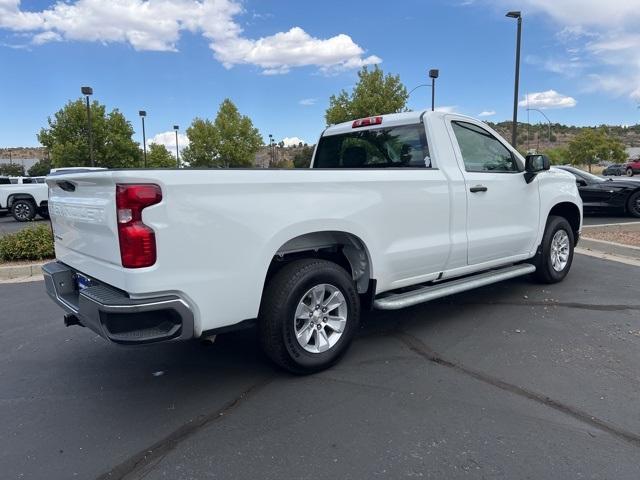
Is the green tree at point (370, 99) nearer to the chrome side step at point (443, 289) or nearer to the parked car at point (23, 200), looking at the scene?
the parked car at point (23, 200)

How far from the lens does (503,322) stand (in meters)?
4.70

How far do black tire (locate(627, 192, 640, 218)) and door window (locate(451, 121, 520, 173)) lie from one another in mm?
9541

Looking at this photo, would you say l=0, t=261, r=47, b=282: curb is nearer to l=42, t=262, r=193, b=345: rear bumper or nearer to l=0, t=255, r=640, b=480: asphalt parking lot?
l=0, t=255, r=640, b=480: asphalt parking lot

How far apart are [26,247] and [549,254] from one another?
25.2 ft

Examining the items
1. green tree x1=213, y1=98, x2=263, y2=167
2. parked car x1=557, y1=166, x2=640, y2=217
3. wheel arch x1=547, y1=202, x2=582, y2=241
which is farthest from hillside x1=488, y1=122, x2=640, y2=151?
wheel arch x1=547, y1=202, x2=582, y2=241

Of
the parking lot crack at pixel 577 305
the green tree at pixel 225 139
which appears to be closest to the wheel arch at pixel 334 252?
the parking lot crack at pixel 577 305

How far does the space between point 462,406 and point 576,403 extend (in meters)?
0.73

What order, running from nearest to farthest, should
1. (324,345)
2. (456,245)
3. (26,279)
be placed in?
1. (324,345)
2. (456,245)
3. (26,279)

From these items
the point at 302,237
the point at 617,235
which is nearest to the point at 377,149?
the point at 302,237

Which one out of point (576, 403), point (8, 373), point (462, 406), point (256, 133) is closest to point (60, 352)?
point (8, 373)

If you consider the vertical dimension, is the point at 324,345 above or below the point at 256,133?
below

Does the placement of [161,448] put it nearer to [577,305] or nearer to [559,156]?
[577,305]

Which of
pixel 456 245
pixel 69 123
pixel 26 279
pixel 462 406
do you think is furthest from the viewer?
pixel 69 123

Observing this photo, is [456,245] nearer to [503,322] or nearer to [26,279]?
[503,322]
